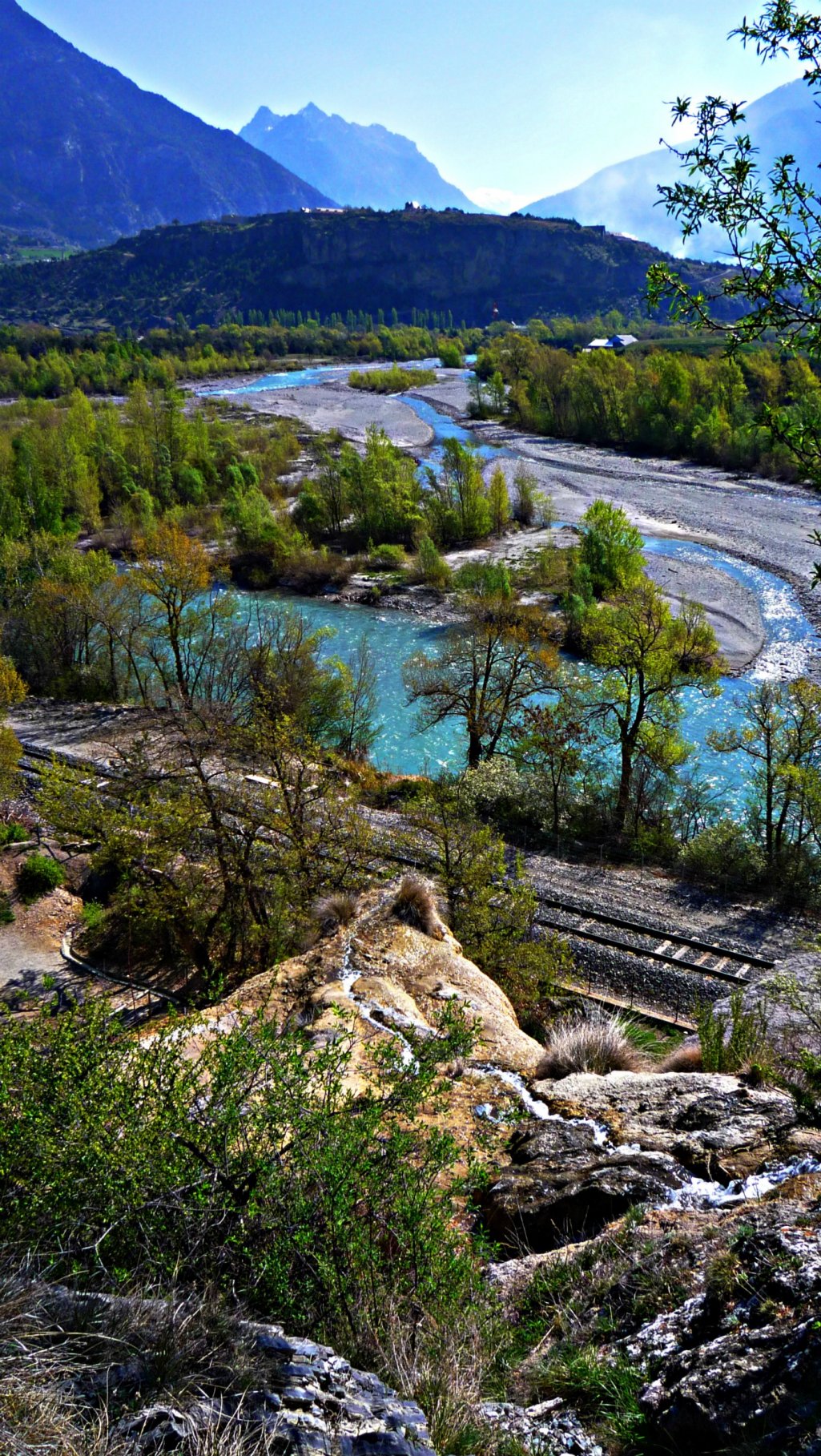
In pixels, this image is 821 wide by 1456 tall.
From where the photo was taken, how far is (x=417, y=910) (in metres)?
15.9

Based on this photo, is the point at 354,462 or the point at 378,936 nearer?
the point at 378,936

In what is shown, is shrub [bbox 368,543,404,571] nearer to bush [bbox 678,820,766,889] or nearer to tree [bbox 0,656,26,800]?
tree [bbox 0,656,26,800]

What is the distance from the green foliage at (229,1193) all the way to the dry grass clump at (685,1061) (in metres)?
6.00

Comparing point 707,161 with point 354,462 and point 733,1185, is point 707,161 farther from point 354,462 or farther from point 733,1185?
point 354,462

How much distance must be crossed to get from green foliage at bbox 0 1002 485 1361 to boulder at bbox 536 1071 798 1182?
2923 millimetres

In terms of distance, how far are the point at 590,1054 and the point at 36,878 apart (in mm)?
15028

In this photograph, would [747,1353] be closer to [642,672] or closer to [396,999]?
[396,999]

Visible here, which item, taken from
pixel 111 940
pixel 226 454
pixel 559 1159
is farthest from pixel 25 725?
pixel 226 454

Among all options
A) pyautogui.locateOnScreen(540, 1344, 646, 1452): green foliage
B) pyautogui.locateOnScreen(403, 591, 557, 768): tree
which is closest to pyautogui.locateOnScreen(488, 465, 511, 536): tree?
pyautogui.locateOnScreen(403, 591, 557, 768): tree

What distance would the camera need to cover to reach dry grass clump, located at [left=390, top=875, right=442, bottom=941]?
51.4ft

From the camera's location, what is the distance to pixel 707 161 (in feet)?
17.7

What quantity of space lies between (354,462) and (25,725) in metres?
31.4

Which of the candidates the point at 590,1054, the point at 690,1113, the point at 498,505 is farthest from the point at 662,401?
the point at 690,1113

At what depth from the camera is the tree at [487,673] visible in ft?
94.2
